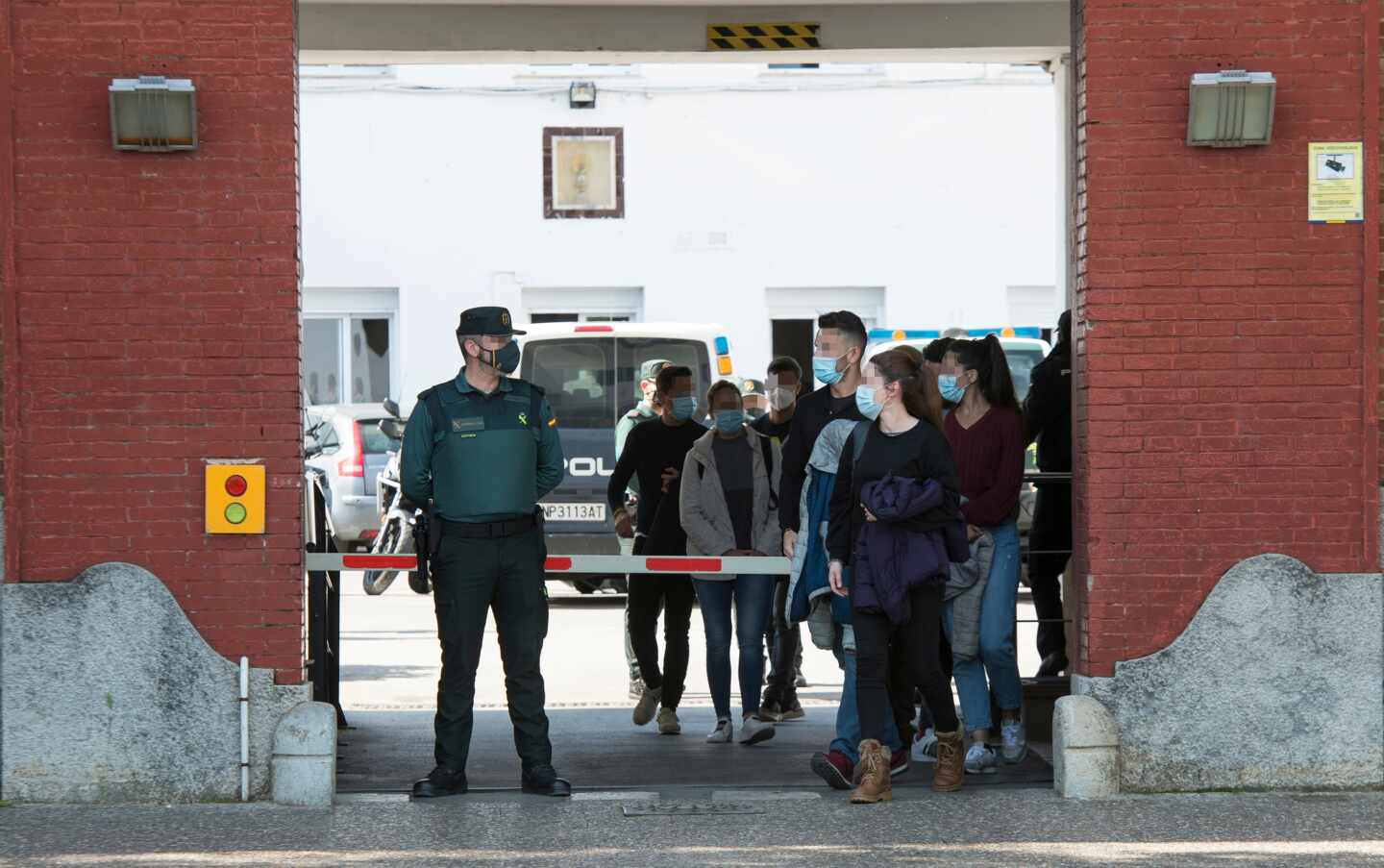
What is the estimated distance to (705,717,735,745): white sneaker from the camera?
9969mm

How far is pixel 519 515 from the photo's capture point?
27.0 ft

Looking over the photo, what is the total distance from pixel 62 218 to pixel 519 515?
7.21 ft

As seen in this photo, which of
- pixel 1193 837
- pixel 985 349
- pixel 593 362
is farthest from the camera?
pixel 593 362

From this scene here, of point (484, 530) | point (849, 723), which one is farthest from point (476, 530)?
point (849, 723)

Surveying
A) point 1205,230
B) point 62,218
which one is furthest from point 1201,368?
point 62,218

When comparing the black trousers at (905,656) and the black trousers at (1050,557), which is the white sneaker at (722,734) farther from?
the black trousers at (905,656)

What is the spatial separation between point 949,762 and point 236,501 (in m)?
3.13

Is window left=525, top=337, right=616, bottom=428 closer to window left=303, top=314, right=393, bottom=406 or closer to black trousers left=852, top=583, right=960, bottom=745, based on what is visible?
window left=303, top=314, right=393, bottom=406

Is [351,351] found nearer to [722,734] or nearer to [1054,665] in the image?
[722,734]

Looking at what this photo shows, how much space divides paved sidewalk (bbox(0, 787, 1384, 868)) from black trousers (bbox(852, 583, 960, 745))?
368 millimetres

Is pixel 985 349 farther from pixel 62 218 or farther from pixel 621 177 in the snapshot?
pixel 621 177

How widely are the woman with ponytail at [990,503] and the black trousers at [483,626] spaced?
6.18 ft

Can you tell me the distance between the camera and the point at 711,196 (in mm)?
25266

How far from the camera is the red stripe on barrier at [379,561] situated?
894 cm
